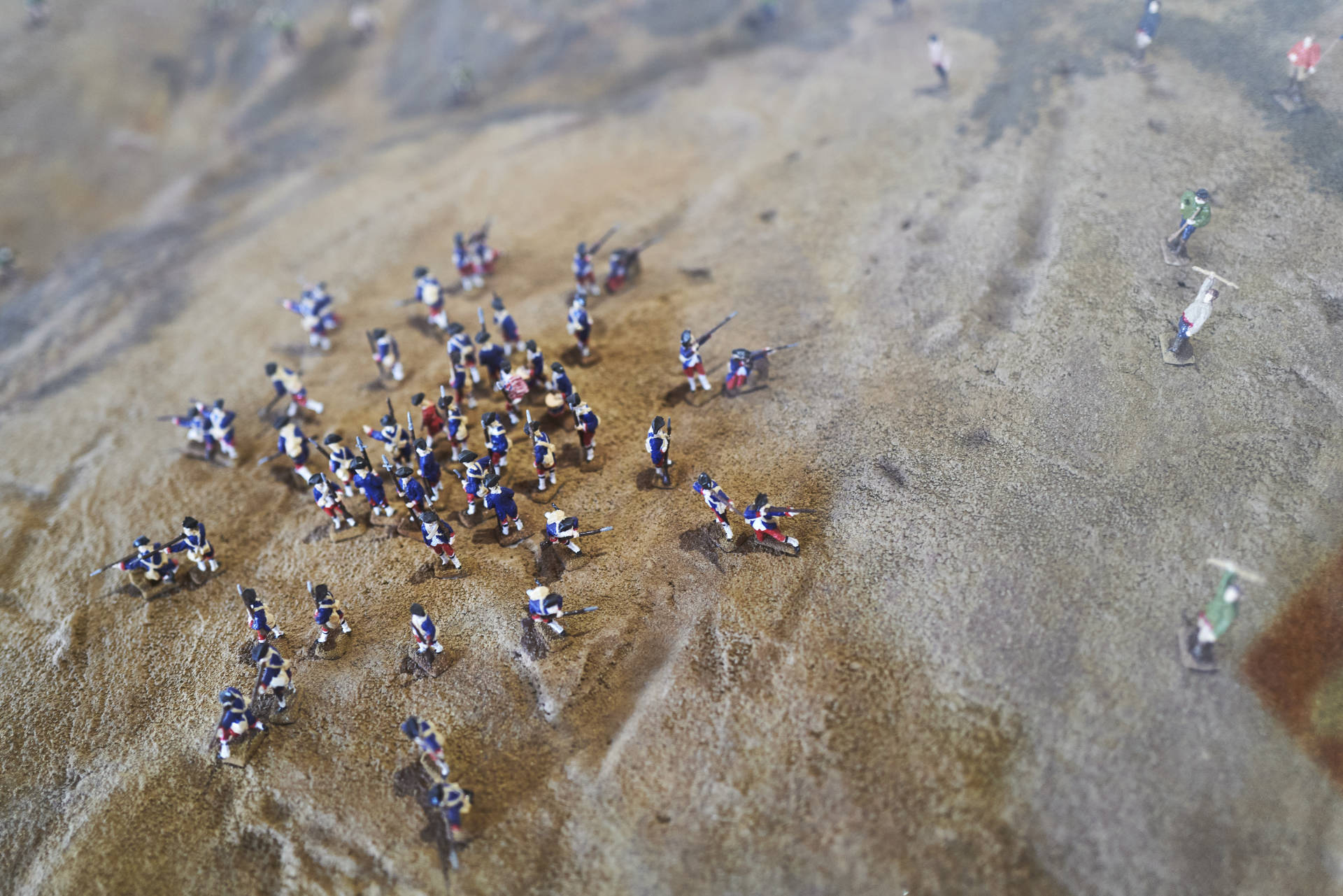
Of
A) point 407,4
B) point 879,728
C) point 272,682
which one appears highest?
point 407,4

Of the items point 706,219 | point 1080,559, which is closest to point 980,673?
point 1080,559

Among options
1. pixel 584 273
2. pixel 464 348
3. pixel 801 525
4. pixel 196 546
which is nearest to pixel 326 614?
pixel 196 546

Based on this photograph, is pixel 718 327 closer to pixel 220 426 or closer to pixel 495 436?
pixel 495 436

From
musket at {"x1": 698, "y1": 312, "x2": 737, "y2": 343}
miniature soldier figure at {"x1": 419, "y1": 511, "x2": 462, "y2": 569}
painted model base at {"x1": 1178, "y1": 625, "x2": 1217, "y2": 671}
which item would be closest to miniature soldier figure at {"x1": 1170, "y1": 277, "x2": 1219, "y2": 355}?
painted model base at {"x1": 1178, "y1": 625, "x2": 1217, "y2": 671}

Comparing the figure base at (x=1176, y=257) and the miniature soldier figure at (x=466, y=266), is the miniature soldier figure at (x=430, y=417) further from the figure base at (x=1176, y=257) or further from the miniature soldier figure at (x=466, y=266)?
the figure base at (x=1176, y=257)

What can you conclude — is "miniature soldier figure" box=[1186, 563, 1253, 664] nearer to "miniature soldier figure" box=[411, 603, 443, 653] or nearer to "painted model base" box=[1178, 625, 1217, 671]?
"painted model base" box=[1178, 625, 1217, 671]

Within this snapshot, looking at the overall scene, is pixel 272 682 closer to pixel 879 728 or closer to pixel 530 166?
pixel 879 728
